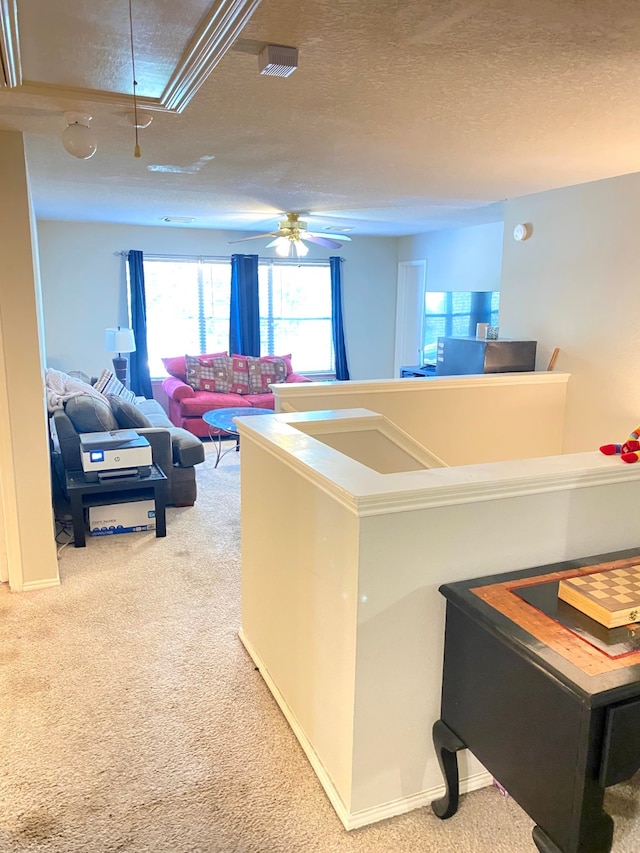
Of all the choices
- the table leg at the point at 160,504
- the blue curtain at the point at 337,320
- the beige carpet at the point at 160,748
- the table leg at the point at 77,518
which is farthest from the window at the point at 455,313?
the beige carpet at the point at 160,748

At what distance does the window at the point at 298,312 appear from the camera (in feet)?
26.7

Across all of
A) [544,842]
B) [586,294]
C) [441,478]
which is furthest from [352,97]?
[586,294]

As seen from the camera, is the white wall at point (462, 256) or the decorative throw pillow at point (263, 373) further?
the decorative throw pillow at point (263, 373)

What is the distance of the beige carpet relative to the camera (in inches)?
71.7

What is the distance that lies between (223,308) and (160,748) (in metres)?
6.32

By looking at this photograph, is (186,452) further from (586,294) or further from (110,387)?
(586,294)

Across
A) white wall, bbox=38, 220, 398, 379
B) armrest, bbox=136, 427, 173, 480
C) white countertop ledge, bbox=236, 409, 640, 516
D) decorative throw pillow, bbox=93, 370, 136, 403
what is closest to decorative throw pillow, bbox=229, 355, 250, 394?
white wall, bbox=38, 220, 398, 379

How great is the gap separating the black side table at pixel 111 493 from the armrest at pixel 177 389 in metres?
2.62

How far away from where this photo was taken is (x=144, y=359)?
7.41 m

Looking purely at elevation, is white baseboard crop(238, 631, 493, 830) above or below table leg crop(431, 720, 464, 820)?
below

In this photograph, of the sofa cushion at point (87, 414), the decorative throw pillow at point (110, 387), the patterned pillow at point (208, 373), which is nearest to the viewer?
the sofa cushion at point (87, 414)

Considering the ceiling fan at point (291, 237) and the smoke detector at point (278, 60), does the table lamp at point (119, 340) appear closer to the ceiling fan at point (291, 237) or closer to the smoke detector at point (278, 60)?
the ceiling fan at point (291, 237)

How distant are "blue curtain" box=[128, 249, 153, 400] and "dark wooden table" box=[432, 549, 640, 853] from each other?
6.27 metres

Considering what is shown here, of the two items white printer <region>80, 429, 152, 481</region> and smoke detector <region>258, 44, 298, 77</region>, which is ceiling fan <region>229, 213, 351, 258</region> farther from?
smoke detector <region>258, 44, 298, 77</region>
